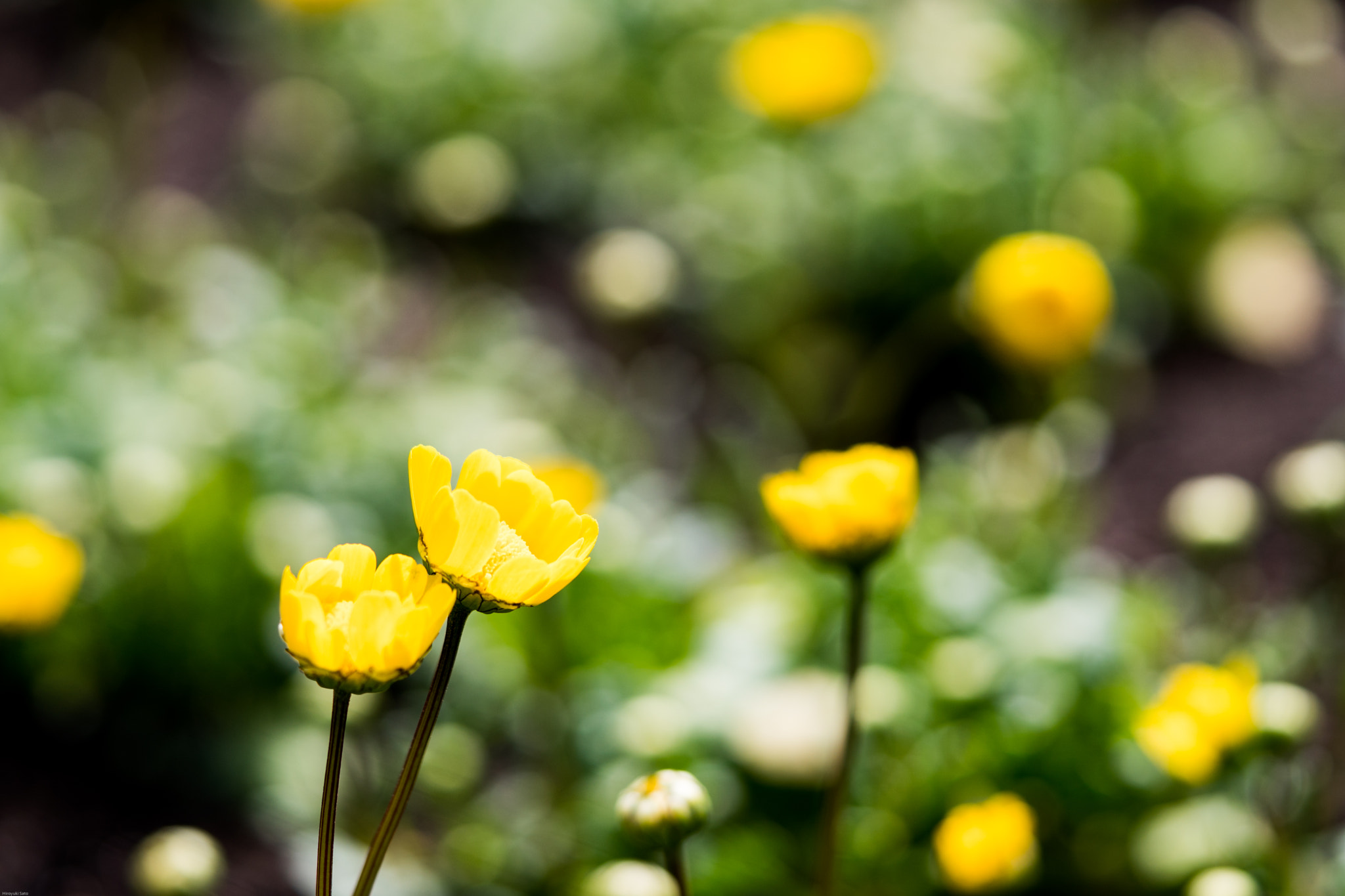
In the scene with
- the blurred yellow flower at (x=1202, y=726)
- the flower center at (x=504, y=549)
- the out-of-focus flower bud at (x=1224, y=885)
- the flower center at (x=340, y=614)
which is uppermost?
the flower center at (x=504, y=549)

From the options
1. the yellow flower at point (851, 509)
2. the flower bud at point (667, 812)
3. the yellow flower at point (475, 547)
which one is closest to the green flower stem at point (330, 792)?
the yellow flower at point (475, 547)

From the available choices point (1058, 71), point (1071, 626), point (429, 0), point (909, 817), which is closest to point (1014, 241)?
point (1071, 626)

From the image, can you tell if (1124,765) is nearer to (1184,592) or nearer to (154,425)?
(1184,592)

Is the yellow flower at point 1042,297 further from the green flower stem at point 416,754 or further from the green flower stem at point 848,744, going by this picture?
the green flower stem at point 416,754

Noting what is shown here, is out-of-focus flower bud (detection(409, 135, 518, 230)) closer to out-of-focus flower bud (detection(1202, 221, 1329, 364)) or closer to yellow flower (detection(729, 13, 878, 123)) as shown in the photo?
yellow flower (detection(729, 13, 878, 123))

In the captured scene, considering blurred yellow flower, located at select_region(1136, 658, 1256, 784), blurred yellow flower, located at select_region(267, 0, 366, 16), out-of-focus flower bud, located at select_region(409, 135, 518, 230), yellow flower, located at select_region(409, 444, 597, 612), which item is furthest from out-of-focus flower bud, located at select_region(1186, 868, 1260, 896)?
blurred yellow flower, located at select_region(267, 0, 366, 16)

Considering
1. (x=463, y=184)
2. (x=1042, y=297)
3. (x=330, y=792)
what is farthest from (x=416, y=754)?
(x=463, y=184)
